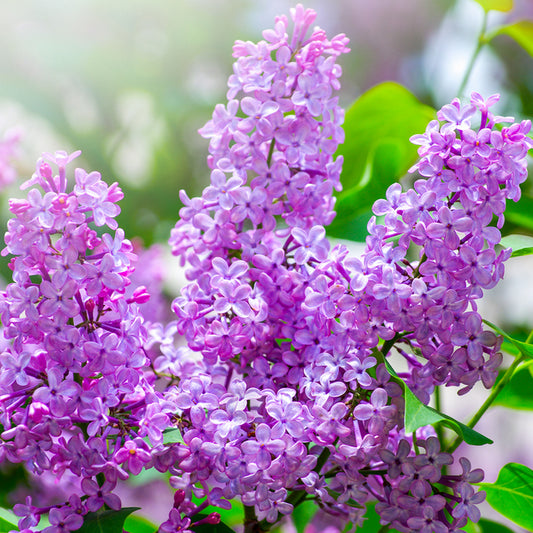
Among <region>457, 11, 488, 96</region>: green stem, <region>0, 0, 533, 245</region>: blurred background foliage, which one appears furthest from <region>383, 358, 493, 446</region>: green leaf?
<region>0, 0, 533, 245</region>: blurred background foliage

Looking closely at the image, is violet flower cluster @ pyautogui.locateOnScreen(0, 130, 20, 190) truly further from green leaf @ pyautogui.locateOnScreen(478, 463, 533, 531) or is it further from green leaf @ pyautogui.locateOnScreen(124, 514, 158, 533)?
green leaf @ pyautogui.locateOnScreen(478, 463, 533, 531)

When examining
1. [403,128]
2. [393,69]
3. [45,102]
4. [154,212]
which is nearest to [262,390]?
[403,128]

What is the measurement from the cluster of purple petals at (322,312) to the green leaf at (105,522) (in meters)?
0.04

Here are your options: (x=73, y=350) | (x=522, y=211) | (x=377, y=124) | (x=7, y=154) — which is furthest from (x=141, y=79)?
(x=73, y=350)

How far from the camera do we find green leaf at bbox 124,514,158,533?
2.02 feet

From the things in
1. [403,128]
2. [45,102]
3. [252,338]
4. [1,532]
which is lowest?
[1,532]

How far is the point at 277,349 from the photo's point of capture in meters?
0.53

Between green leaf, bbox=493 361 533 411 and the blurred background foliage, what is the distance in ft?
2.56

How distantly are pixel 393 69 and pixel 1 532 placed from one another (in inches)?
64.4

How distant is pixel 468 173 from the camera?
465 millimetres

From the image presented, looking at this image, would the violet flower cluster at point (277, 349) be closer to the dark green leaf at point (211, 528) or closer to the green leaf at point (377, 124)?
the dark green leaf at point (211, 528)

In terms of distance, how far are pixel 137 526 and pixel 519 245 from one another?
393 millimetres

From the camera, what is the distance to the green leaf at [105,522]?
478 millimetres

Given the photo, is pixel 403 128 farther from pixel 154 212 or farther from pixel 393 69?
pixel 393 69
